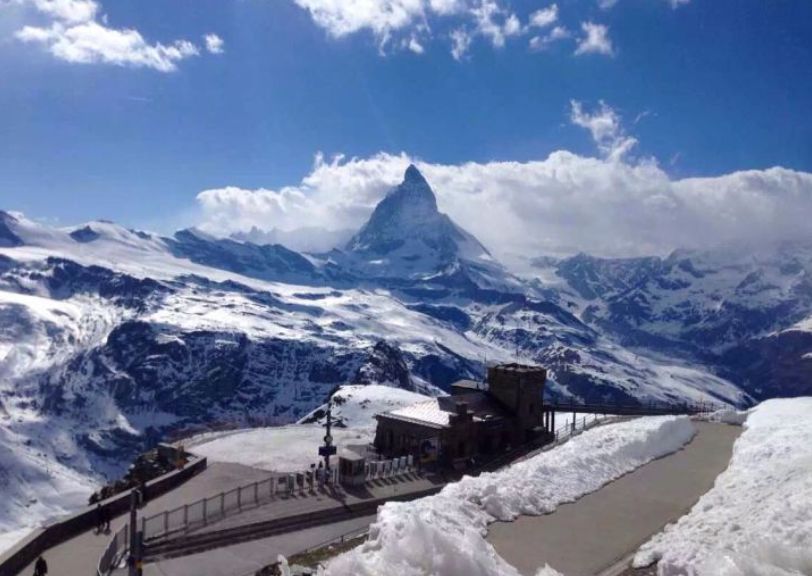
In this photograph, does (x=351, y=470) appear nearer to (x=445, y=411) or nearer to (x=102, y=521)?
(x=102, y=521)

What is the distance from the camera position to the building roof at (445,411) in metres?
50.4

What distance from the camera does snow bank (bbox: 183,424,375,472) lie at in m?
46.5

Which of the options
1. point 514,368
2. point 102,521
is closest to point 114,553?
point 102,521

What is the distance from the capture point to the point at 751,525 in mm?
21578

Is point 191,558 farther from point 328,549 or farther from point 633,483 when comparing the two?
point 633,483

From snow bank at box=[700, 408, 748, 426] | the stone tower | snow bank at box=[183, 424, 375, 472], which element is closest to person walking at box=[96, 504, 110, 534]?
snow bank at box=[183, 424, 375, 472]

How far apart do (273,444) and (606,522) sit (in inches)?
1238

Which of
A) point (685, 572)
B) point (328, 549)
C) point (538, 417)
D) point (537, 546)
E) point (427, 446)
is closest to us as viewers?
point (685, 572)

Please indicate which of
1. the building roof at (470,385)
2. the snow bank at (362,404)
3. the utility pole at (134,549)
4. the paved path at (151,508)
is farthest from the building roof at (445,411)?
the utility pole at (134,549)

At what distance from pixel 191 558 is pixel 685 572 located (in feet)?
58.9

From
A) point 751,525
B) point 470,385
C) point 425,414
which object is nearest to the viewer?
point 751,525

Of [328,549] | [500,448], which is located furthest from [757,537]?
[500,448]

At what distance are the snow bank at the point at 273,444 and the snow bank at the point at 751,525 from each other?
25.3m

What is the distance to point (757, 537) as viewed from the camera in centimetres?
2002
